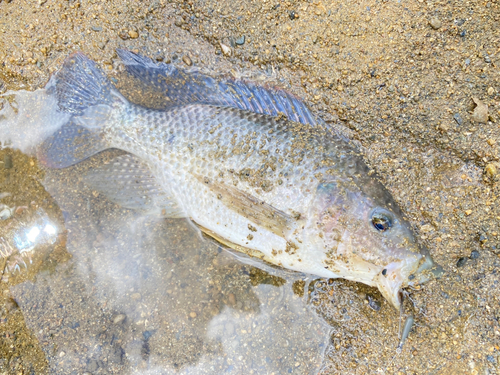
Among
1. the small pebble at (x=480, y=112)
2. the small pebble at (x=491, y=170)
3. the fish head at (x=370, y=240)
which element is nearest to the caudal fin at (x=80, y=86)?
the fish head at (x=370, y=240)

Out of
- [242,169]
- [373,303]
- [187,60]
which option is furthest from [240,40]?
[373,303]

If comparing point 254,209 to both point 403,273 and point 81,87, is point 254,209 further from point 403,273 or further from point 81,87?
point 81,87

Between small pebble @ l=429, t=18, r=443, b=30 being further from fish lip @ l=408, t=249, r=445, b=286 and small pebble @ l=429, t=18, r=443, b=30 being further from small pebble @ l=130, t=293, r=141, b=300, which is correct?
small pebble @ l=130, t=293, r=141, b=300

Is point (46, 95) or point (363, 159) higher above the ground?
point (363, 159)

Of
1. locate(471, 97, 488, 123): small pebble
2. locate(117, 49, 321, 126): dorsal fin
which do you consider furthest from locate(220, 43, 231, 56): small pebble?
locate(471, 97, 488, 123): small pebble

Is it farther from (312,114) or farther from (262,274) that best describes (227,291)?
(312,114)

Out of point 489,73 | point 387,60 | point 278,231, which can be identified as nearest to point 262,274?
point 278,231
